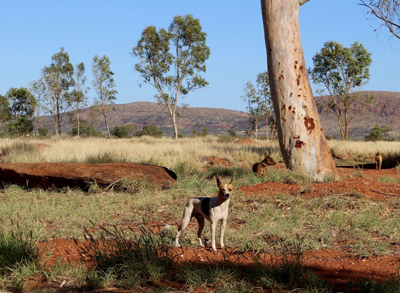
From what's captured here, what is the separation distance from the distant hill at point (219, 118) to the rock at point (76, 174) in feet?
279

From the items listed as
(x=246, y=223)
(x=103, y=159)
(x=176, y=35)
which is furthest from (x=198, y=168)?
(x=176, y=35)

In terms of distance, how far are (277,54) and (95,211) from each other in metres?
4.86

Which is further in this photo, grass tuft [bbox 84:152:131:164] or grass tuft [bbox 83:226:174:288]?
grass tuft [bbox 84:152:131:164]

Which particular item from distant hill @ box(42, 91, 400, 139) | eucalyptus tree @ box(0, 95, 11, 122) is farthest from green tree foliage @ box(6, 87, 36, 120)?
distant hill @ box(42, 91, 400, 139)

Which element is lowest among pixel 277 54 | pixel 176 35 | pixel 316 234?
pixel 316 234

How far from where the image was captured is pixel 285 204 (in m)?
6.57

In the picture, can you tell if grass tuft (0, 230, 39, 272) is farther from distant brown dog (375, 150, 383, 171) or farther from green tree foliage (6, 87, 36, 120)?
green tree foliage (6, 87, 36, 120)

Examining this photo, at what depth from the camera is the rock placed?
8617mm

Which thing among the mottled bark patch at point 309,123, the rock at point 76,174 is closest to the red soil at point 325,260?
the rock at point 76,174

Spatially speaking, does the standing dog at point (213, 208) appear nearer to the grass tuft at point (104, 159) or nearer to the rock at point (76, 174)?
the rock at point (76, 174)

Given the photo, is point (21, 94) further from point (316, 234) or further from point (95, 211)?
point (316, 234)

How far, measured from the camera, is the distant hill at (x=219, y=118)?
331 ft

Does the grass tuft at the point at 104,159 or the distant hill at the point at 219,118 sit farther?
the distant hill at the point at 219,118

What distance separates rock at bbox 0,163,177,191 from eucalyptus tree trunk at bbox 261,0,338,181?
2.61 metres
